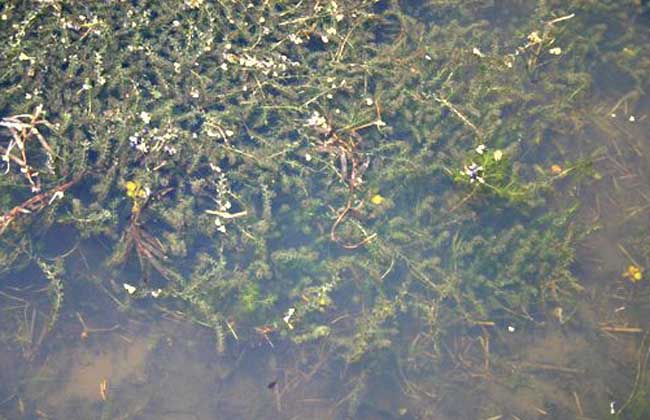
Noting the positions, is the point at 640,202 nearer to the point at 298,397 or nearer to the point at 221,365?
the point at 298,397

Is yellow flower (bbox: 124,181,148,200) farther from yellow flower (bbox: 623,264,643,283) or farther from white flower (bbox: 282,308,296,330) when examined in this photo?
yellow flower (bbox: 623,264,643,283)

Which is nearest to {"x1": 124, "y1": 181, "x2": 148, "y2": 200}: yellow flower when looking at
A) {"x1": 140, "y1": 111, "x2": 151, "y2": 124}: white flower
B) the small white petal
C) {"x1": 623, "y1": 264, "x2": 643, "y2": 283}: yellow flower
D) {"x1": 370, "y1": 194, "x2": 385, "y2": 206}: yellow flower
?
{"x1": 140, "y1": 111, "x2": 151, "y2": 124}: white flower

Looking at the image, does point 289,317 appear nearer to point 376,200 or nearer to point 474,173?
point 376,200

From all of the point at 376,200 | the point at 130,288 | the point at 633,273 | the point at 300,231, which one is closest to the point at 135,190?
the point at 130,288

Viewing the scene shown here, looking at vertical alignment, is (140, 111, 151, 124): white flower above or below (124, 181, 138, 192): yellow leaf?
above

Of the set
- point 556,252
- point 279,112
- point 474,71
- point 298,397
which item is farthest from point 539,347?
point 279,112
